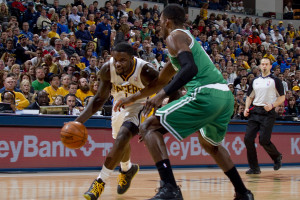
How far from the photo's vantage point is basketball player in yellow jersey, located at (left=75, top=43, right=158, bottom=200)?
6.22 m

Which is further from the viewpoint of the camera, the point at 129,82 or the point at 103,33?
the point at 103,33

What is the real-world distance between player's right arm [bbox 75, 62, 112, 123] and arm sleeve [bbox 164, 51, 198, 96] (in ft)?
5.83

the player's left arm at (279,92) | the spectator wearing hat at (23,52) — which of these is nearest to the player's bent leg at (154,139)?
the player's left arm at (279,92)

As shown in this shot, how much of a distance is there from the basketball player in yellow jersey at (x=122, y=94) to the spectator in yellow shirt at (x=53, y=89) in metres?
5.89

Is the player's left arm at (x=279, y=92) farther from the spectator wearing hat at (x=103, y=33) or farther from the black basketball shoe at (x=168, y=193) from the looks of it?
the spectator wearing hat at (x=103, y=33)

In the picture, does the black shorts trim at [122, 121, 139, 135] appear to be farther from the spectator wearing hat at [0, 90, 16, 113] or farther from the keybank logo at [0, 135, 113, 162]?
the spectator wearing hat at [0, 90, 16, 113]

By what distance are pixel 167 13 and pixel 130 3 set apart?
54.0 feet

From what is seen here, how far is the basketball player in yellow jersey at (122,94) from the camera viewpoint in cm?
622

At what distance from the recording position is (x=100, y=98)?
641 cm

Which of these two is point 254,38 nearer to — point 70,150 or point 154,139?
point 70,150

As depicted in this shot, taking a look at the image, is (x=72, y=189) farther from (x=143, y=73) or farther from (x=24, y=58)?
(x=24, y=58)

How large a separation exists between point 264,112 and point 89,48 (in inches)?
275

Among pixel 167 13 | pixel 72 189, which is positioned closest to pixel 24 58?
pixel 72 189

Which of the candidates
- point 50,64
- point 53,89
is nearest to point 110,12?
point 50,64
